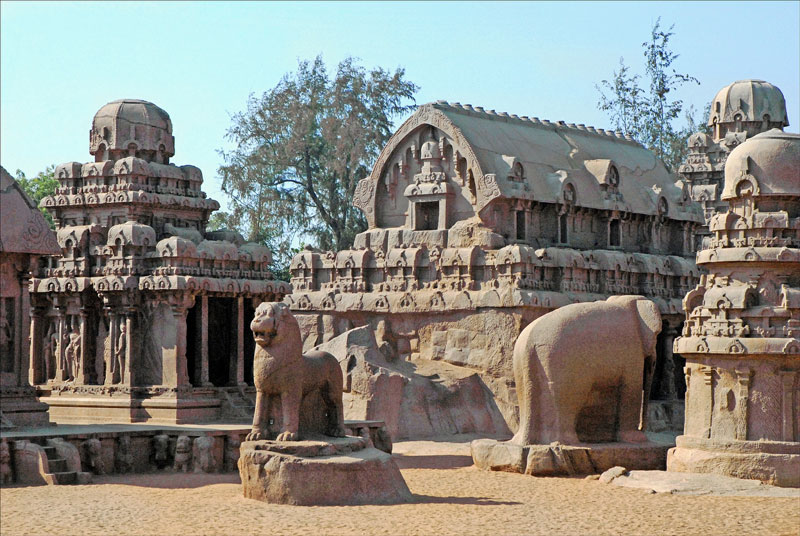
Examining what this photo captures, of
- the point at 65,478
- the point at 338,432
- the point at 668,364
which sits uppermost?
the point at 668,364

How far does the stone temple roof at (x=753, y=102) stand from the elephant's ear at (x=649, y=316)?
15.7 meters

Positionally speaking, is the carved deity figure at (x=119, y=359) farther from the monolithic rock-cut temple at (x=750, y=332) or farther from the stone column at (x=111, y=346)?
the monolithic rock-cut temple at (x=750, y=332)

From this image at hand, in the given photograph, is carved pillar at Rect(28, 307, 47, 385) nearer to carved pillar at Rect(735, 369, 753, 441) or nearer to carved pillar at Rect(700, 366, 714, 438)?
carved pillar at Rect(700, 366, 714, 438)

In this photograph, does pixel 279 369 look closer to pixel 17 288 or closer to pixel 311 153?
pixel 17 288

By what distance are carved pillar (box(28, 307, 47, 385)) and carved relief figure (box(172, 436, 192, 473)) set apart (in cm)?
572

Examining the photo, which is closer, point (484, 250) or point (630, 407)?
point (630, 407)

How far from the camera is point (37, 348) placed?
28047 millimetres

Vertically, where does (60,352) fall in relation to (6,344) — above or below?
below

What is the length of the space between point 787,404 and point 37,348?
1468cm

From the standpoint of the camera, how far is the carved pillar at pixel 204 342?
2712 cm

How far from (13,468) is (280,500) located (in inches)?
178

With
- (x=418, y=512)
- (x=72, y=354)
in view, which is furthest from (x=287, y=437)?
(x=72, y=354)

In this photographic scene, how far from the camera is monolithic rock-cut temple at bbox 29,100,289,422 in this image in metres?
26.6

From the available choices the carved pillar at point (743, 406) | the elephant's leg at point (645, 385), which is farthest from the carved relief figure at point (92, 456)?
the carved pillar at point (743, 406)
